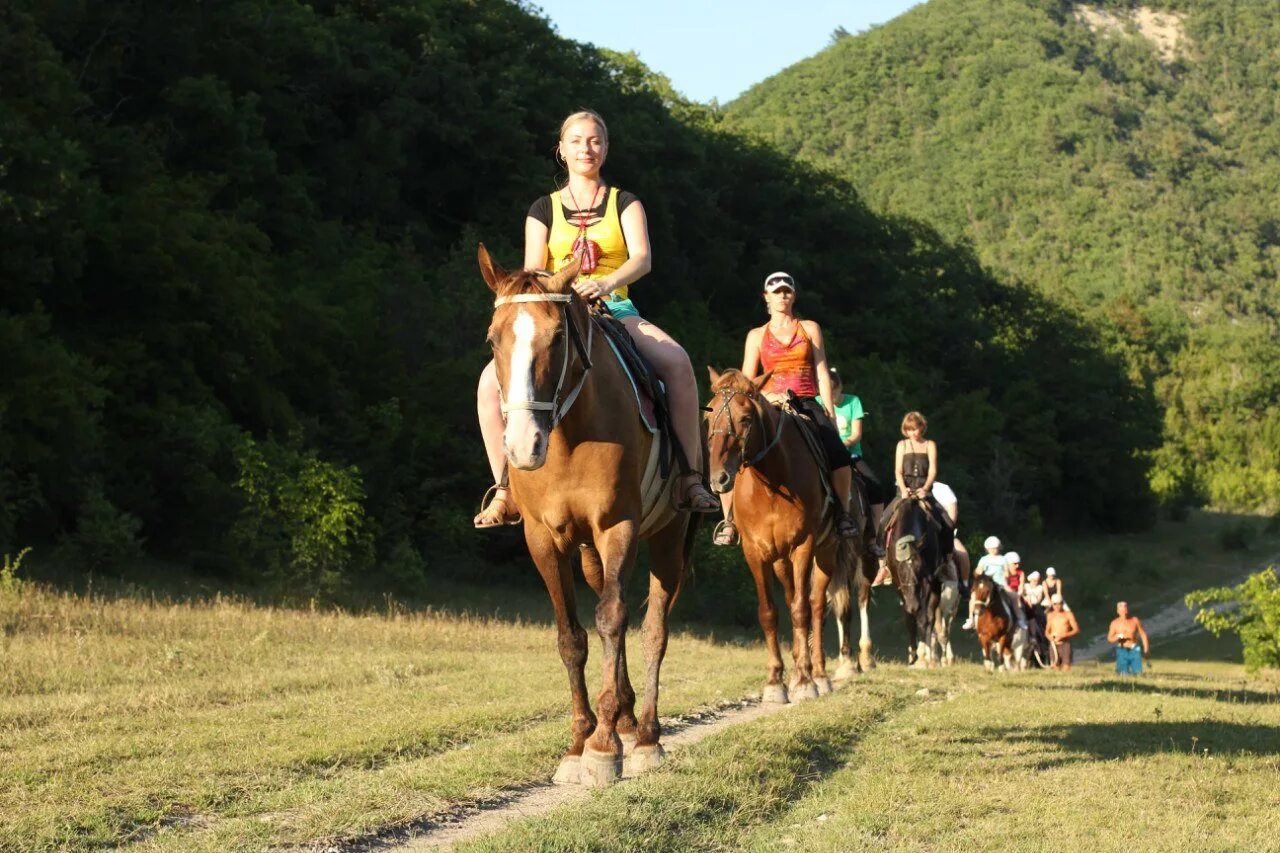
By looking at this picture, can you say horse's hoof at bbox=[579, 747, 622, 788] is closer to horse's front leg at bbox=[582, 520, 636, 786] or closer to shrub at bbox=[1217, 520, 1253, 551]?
horse's front leg at bbox=[582, 520, 636, 786]

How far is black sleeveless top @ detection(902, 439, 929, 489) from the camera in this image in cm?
2081

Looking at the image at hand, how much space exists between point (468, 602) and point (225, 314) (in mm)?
7916

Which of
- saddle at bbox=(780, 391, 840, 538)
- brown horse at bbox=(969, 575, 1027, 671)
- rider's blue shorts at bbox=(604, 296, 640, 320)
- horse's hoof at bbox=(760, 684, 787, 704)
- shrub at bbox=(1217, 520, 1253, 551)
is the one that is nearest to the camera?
rider's blue shorts at bbox=(604, 296, 640, 320)

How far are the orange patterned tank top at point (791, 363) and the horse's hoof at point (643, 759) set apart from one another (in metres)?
6.31

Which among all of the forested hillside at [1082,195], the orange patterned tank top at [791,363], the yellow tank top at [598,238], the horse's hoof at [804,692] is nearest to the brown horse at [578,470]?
the yellow tank top at [598,238]

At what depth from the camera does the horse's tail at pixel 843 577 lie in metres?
18.5

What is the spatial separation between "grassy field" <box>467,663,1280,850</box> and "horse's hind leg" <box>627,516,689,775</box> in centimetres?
17

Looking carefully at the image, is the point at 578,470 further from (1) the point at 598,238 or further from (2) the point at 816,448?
(2) the point at 816,448

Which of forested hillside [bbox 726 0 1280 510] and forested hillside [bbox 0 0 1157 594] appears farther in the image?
forested hillside [bbox 726 0 1280 510]

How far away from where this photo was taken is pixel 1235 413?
431 ft

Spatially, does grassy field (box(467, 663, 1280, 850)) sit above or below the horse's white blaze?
below

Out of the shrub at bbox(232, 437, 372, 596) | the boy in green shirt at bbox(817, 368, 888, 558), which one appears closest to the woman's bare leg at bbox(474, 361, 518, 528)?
the boy in green shirt at bbox(817, 368, 888, 558)

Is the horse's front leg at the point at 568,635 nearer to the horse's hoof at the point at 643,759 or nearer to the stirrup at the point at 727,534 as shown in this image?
the horse's hoof at the point at 643,759

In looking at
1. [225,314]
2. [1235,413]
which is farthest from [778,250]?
[1235,413]
